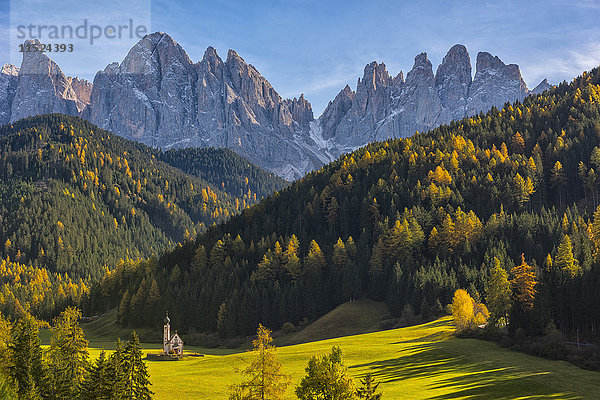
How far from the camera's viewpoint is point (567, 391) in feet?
176

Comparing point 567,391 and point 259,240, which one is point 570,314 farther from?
point 259,240

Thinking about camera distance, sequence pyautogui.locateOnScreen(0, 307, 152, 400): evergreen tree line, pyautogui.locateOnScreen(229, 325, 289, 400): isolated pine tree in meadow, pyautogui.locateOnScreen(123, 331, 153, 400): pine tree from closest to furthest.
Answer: pyautogui.locateOnScreen(229, 325, 289, 400): isolated pine tree in meadow < pyautogui.locateOnScreen(0, 307, 152, 400): evergreen tree line < pyautogui.locateOnScreen(123, 331, 153, 400): pine tree

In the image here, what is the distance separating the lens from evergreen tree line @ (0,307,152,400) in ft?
151

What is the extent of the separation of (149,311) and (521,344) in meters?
98.4

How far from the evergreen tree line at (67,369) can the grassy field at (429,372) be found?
9402 millimetres

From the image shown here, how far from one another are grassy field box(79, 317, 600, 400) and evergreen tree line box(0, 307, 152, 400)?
9.40 metres

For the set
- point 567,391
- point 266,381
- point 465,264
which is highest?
point 465,264

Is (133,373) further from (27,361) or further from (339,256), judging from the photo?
(339,256)

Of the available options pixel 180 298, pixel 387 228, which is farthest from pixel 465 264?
pixel 180 298

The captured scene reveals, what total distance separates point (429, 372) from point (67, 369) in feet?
137

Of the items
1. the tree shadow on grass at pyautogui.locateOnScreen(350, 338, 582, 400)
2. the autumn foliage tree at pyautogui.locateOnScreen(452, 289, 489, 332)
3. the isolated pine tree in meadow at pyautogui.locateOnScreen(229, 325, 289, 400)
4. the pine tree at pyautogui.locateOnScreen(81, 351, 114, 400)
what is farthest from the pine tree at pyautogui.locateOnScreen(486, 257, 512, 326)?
the pine tree at pyautogui.locateOnScreen(81, 351, 114, 400)

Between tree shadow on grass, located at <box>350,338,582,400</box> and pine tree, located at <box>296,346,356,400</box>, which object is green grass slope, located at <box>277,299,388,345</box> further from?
pine tree, located at <box>296,346,356,400</box>

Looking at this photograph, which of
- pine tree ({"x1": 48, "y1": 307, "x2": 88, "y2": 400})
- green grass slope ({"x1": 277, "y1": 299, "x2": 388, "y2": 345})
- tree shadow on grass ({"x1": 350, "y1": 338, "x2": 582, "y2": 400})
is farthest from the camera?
green grass slope ({"x1": 277, "y1": 299, "x2": 388, "y2": 345})

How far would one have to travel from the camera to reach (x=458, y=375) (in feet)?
203
